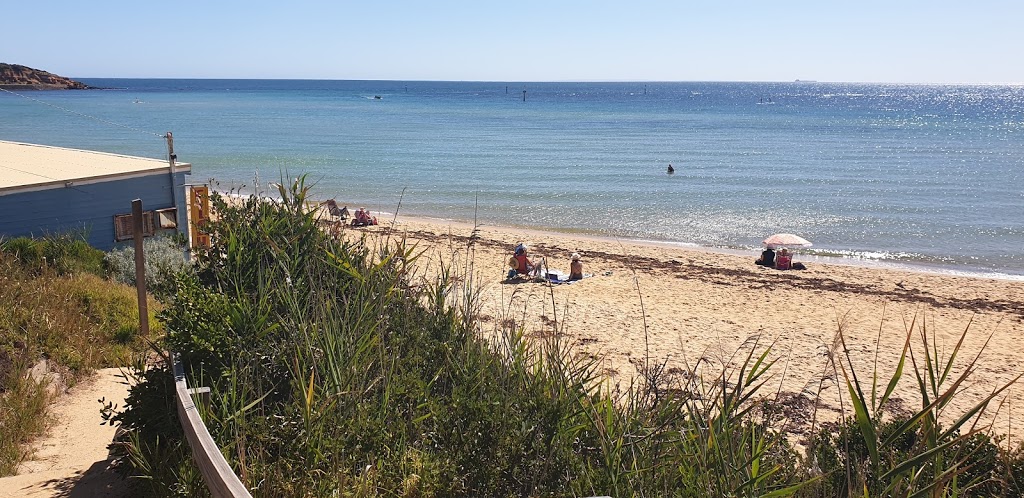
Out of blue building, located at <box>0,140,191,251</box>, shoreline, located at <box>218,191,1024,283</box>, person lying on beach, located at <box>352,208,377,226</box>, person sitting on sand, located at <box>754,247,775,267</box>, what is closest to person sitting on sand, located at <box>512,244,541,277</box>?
shoreline, located at <box>218,191,1024,283</box>

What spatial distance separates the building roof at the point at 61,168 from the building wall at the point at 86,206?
0.32 feet

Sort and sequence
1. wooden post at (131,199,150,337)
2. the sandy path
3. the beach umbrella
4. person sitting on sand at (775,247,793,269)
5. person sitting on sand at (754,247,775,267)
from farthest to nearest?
1. person sitting on sand at (754,247,775,267)
2. person sitting on sand at (775,247,793,269)
3. the beach umbrella
4. wooden post at (131,199,150,337)
5. the sandy path

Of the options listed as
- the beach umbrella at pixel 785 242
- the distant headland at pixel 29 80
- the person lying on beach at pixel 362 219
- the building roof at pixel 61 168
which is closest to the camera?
the building roof at pixel 61 168

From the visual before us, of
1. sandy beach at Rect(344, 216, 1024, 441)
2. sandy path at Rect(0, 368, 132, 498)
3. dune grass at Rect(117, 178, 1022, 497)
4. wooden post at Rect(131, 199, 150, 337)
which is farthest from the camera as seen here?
sandy beach at Rect(344, 216, 1024, 441)

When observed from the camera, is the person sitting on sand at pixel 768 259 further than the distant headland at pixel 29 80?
No

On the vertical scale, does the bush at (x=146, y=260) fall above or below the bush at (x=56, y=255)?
below

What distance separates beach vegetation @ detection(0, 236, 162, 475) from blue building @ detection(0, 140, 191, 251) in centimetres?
170

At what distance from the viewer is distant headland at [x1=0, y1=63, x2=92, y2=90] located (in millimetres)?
108562

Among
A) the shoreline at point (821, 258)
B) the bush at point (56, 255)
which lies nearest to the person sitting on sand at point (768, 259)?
the shoreline at point (821, 258)

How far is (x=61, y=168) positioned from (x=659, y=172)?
26.8 metres

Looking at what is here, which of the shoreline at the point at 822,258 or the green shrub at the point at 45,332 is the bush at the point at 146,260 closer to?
the green shrub at the point at 45,332

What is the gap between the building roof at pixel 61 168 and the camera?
1095cm

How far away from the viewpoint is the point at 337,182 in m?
32.1

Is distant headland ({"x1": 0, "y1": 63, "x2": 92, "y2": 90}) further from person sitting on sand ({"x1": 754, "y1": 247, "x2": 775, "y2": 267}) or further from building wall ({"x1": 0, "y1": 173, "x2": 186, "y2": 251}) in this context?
person sitting on sand ({"x1": 754, "y1": 247, "x2": 775, "y2": 267})
